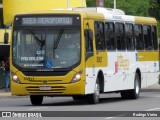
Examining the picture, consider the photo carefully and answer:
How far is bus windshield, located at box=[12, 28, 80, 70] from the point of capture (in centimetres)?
2659

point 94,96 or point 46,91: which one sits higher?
point 46,91

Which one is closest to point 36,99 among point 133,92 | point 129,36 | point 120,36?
point 120,36

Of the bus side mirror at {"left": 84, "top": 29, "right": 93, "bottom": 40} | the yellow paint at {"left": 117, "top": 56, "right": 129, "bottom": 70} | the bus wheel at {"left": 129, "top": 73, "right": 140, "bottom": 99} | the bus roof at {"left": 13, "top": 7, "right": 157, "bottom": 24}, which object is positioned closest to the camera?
the bus side mirror at {"left": 84, "top": 29, "right": 93, "bottom": 40}

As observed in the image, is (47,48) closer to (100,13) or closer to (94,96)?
(94,96)

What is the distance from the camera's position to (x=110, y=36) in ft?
96.3

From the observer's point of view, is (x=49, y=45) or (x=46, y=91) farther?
(x=49, y=45)

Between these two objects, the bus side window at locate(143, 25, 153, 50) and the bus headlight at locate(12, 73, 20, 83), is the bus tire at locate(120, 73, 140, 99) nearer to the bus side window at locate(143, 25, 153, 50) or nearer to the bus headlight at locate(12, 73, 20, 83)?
the bus side window at locate(143, 25, 153, 50)

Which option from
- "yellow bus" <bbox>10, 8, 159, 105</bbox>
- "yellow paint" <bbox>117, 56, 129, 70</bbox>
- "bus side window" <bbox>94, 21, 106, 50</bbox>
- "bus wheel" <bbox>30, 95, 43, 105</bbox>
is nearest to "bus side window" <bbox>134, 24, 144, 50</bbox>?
"yellow paint" <bbox>117, 56, 129, 70</bbox>

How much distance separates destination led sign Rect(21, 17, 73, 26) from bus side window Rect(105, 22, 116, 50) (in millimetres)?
2478

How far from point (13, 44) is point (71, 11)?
2.20 metres

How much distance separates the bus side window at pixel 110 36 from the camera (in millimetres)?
29094

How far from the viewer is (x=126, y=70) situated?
1220 inches

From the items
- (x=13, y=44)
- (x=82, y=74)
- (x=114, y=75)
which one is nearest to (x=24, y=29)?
(x=13, y=44)

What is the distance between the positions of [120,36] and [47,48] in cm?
451
